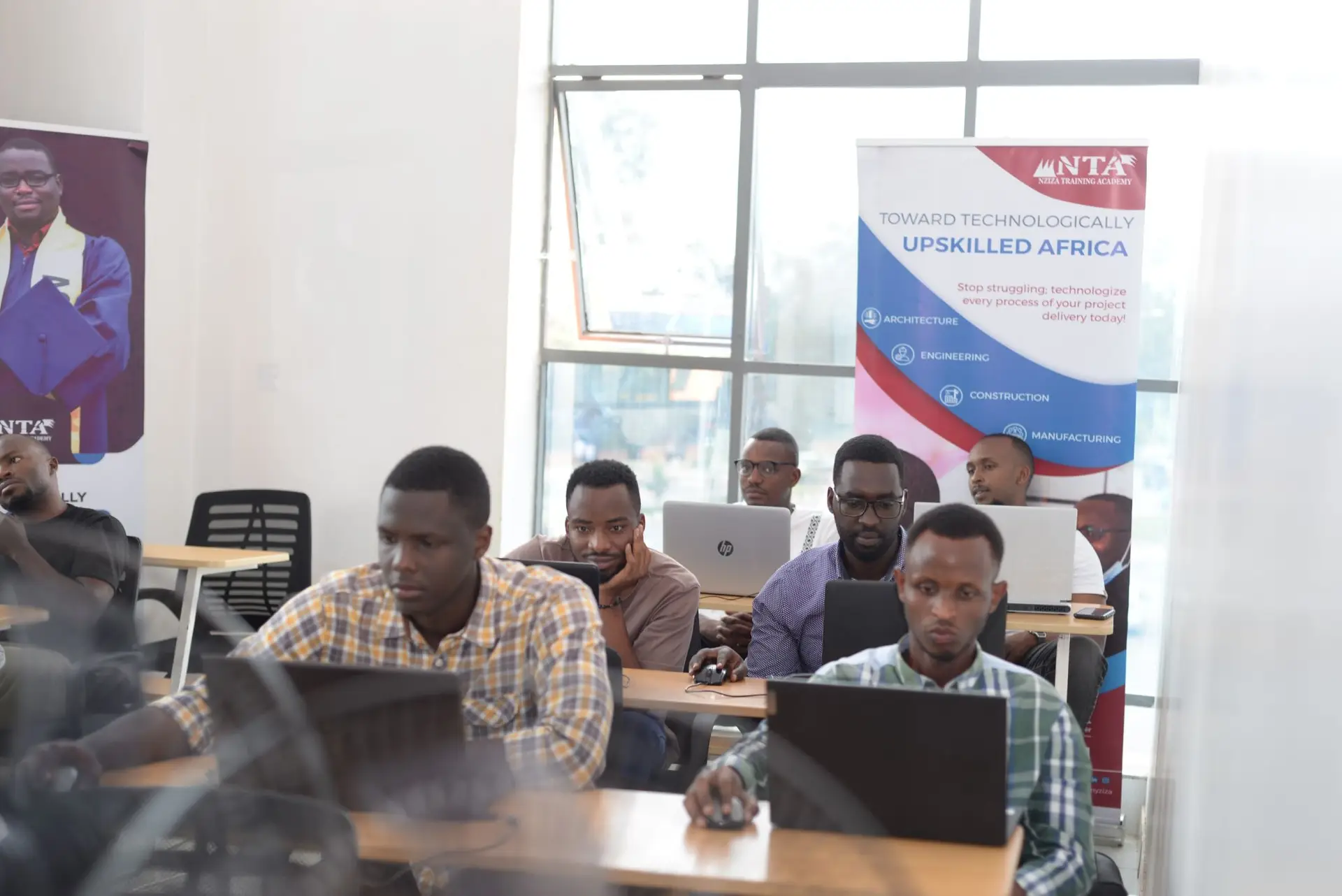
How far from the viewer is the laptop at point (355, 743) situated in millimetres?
626

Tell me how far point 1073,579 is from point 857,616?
1.64 meters

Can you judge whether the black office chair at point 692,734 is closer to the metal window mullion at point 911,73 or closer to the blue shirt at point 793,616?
the blue shirt at point 793,616

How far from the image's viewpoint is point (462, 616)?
1935mm

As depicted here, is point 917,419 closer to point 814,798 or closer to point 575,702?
point 575,702

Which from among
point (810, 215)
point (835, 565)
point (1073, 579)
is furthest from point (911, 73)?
point (835, 565)

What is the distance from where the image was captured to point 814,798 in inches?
23.1

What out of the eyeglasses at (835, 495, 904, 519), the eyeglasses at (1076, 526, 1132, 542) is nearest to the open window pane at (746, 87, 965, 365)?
the eyeglasses at (1076, 526, 1132, 542)

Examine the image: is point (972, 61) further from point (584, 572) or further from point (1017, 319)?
point (584, 572)

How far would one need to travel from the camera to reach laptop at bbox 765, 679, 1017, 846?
1352 mm

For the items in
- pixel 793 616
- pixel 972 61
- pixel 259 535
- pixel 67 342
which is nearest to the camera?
pixel 793 616

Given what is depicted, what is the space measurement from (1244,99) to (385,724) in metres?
1.71

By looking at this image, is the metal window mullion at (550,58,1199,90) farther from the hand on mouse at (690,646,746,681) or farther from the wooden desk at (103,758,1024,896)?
the wooden desk at (103,758,1024,896)

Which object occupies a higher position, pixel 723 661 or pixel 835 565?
pixel 835 565

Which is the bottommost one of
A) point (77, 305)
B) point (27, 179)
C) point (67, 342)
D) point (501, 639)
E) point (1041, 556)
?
point (1041, 556)
